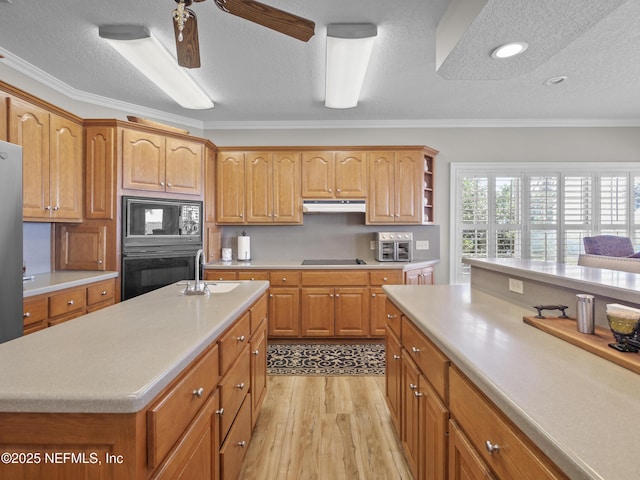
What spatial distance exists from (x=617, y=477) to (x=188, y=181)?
3.70 metres

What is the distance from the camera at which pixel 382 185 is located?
3.96 meters

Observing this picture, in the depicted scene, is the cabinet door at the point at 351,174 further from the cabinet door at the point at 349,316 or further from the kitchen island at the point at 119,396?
the kitchen island at the point at 119,396

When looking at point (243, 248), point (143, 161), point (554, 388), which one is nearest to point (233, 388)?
point (554, 388)

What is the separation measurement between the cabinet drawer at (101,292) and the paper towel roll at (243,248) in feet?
4.77

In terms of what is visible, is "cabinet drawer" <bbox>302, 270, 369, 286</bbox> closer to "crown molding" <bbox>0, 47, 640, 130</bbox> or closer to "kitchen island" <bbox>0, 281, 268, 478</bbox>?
"crown molding" <bbox>0, 47, 640, 130</bbox>

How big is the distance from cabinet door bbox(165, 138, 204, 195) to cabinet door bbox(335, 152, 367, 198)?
1.61 m

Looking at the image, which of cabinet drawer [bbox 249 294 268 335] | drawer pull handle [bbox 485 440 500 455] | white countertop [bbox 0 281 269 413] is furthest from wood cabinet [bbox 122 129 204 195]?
drawer pull handle [bbox 485 440 500 455]

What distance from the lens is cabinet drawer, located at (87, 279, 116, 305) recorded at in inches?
107

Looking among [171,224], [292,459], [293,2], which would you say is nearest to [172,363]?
[292,459]

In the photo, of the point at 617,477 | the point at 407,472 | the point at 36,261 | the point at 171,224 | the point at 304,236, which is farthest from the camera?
the point at 304,236

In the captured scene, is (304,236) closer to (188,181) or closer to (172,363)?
(188,181)

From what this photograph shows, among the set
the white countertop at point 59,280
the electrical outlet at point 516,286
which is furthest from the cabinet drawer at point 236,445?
the white countertop at point 59,280

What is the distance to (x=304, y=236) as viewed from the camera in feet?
14.2

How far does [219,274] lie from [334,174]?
5.97ft
